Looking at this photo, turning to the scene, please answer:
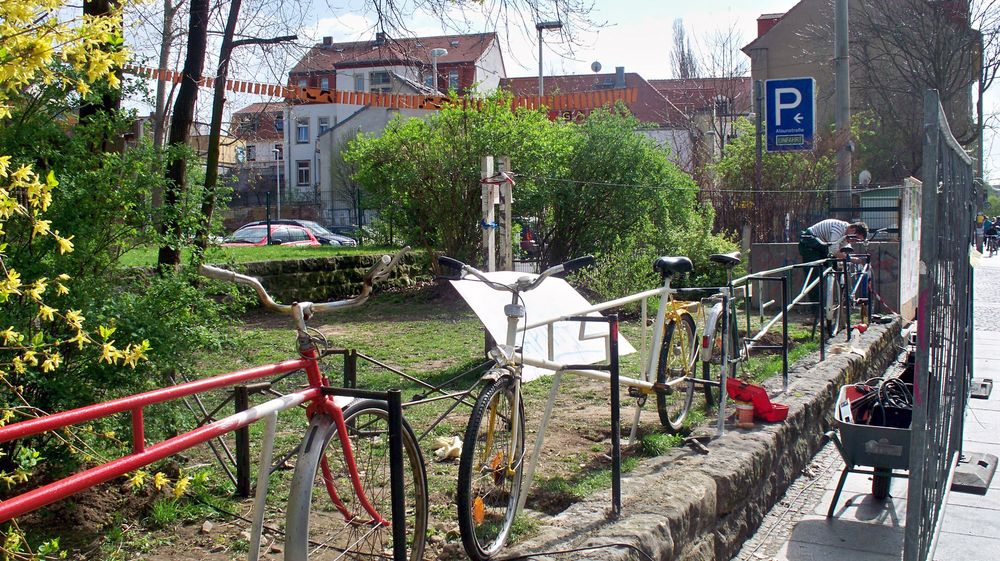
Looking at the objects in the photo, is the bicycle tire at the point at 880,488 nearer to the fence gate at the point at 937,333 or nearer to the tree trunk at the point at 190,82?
the fence gate at the point at 937,333

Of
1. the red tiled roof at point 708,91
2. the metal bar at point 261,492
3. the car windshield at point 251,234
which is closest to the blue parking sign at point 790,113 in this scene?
the metal bar at point 261,492

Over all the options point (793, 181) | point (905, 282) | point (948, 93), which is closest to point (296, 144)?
point (948, 93)

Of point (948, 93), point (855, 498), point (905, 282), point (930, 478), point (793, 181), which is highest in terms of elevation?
point (948, 93)

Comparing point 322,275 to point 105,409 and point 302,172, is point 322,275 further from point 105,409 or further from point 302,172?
point 302,172

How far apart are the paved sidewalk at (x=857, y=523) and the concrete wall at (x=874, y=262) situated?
21.2 feet

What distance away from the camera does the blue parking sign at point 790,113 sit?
590 inches

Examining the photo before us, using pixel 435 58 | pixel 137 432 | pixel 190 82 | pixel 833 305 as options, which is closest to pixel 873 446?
pixel 137 432

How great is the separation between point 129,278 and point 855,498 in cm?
441

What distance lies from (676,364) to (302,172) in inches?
2200

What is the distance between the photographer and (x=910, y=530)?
328 cm

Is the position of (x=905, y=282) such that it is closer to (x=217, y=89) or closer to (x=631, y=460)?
(x=631, y=460)

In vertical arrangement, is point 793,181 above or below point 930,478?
above

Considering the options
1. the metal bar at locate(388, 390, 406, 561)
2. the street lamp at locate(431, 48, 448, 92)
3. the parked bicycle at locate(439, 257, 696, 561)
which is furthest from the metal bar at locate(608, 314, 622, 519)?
the street lamp at locate(431, 48, 448, 92)

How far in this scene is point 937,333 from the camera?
144 inches
